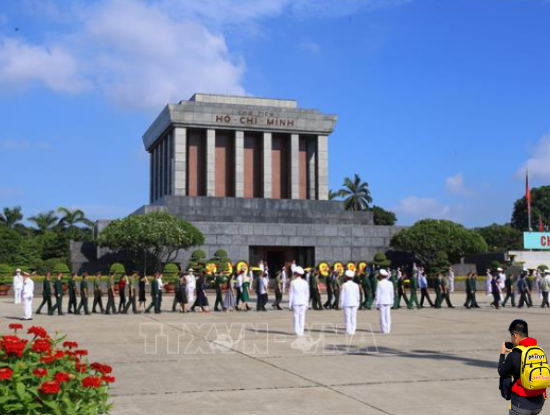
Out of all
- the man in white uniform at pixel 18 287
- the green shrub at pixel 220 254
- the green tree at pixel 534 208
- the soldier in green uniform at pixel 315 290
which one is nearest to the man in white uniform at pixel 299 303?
the soldier in green uniform at pixel 315 290

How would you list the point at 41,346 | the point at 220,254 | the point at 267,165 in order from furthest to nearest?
the point at 267,165 < the point at 220,254 < the point at 41,346

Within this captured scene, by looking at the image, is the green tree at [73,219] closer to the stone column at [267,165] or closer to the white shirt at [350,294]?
the stone column at [267,165]

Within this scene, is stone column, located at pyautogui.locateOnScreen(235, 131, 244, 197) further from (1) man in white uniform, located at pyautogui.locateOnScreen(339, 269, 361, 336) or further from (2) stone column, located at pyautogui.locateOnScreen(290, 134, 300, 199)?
(1) man in white uniform, located at pyautogui.locateOnScreen(339, 269, 361, 336)

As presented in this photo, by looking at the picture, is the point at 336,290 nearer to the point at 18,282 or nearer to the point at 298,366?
the point at 18,282

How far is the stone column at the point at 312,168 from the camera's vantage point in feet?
183

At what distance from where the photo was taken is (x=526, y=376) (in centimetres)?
463

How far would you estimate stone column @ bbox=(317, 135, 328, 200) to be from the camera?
55.0 metres

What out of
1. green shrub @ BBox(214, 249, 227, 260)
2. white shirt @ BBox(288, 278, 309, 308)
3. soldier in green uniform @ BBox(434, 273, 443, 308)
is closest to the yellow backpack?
white shirt @ BBox(288, 278, 309, 308)

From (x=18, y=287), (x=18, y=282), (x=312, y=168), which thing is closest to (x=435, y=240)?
(x=312, y=168)

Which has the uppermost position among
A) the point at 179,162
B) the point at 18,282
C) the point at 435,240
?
the point at 179,162

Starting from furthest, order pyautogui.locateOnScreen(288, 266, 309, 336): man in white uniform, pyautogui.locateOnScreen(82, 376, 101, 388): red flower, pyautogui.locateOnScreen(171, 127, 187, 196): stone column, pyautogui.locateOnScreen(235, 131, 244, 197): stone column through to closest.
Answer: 1. pyautogui.locateOnScreen(235, 131, 244, 197): stone column
2. pyautogui.locateOnScreen(171, 127, 187, 196): stone column
3. pyautogui.locateOnScreen(288, 266, 309, 336): man in white uniform
4. pyautogui.locateOnScreen(82, 376, 101, 388): red flower

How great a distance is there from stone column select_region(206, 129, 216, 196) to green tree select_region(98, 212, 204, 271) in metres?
10.7

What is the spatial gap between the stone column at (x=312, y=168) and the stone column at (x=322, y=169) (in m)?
0.70

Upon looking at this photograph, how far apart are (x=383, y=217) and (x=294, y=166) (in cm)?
3682
